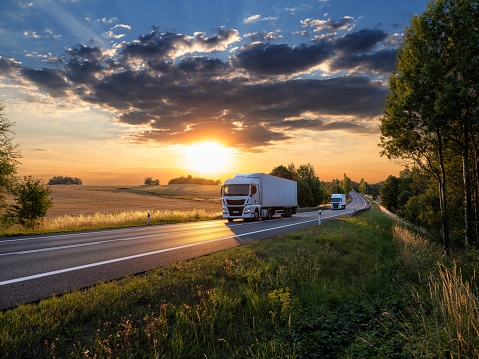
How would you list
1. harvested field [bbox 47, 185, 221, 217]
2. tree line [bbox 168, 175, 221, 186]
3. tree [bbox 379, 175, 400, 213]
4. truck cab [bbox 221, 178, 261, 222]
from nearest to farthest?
truck cab [bbox 221, 178, 261, 222], harvested field [bbox 47, 185, 221, 217], tree [bbox 379, 175, 400, 213], tree line [bbox 168, 175, 221, 186]

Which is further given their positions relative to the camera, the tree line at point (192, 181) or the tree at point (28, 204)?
the tree line at point (192, 181)

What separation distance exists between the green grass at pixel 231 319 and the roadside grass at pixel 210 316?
15 millimetres

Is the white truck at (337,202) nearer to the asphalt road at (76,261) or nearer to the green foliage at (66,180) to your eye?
the asphalt road at (76,261)

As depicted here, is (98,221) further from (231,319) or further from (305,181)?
(305,181)

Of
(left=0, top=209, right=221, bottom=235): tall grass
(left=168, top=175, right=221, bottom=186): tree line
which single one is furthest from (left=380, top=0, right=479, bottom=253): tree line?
(left=168, top=175, right=221, bottom=186): tree line

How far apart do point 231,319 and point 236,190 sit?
2127cm

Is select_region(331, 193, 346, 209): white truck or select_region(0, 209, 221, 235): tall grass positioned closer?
select_region(0, 209, 221, 235): tall grass

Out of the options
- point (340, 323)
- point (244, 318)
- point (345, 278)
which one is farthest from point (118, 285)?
point (345, 278)

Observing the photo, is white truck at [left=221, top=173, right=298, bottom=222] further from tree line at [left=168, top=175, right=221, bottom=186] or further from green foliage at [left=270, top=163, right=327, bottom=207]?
tree line at [left=168, top=175, right=221, bottom=186]

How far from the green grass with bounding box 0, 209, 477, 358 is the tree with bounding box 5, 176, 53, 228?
1513 centimetres

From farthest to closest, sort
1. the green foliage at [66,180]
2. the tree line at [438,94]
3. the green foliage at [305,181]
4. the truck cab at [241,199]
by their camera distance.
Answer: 1. the green foliage at [66,180]
2. the green foliage at [305,181]
3. the truck cab at [241,199]
4. the tree line at [438,94]

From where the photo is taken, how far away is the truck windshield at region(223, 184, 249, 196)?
26.0 metres

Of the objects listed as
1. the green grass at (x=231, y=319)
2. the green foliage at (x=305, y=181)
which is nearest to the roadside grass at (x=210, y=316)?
the green grass at (x=231, y=319)

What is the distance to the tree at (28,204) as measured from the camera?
1886 cm
